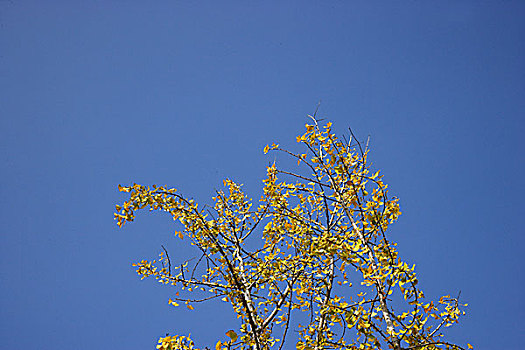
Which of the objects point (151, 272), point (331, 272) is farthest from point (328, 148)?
point (151, 272)

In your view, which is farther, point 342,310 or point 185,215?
point 185,215

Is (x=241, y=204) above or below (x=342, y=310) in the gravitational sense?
above

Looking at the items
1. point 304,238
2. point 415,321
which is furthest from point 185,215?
point 415,321

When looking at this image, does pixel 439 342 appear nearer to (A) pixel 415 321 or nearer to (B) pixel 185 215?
(A) pixel 415 321

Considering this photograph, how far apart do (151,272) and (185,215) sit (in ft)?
1.78

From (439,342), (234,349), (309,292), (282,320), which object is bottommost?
(439,342)

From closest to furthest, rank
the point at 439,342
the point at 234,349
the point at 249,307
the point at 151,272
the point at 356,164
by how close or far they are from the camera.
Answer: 1. the point at 439,342
2. the point at 234,349
3. the point at 249,307
4. the point at 356,164
5. the point at 151,272

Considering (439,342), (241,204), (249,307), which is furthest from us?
(241,204)

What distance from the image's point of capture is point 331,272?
7.83 ft

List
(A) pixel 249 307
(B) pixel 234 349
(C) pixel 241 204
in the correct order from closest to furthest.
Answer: (B) pixel 234 349 → (A) pixel 249 307 → (C) pixel 241 204

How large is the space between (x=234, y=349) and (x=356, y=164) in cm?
129

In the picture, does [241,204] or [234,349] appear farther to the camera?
[241,204]

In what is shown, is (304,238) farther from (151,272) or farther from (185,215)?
(151,272)

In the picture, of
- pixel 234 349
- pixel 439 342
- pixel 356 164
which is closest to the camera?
pixel 439 342
